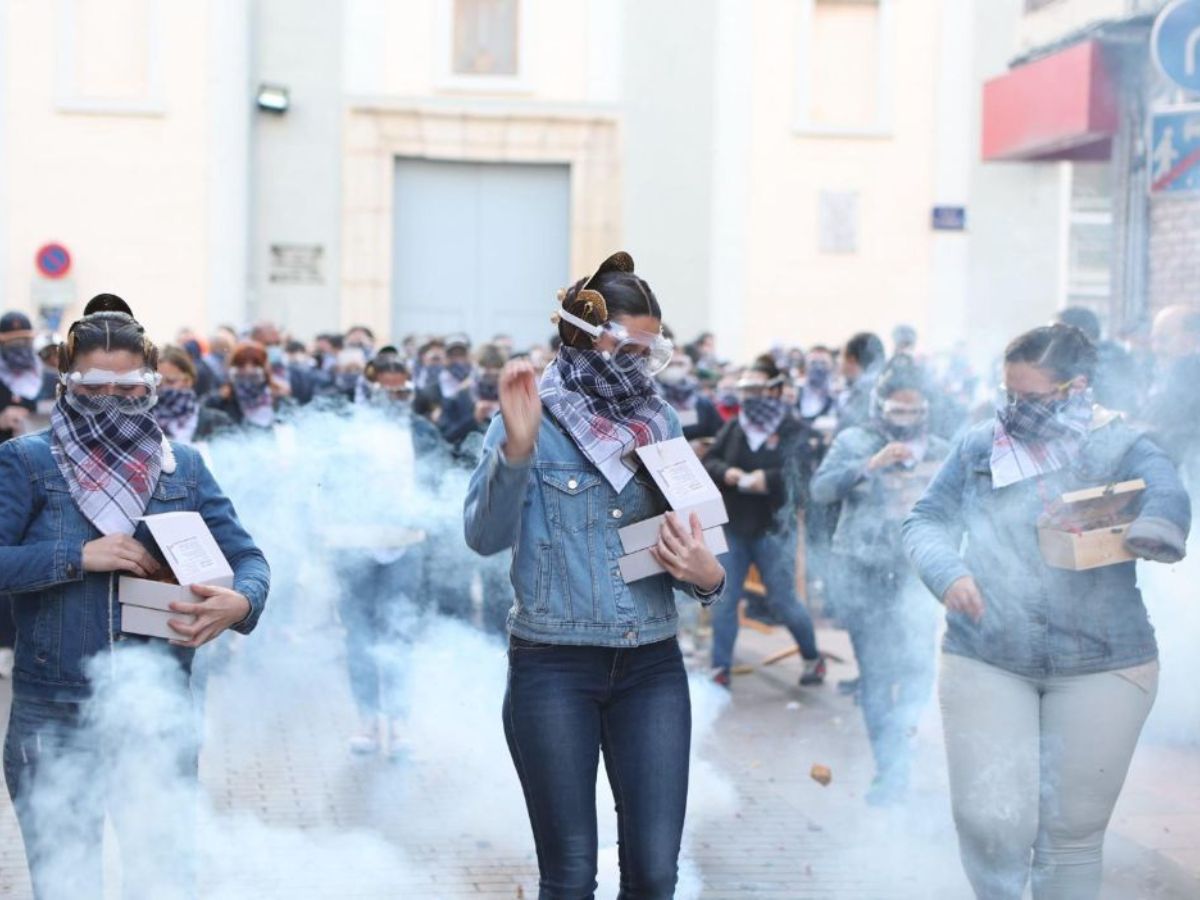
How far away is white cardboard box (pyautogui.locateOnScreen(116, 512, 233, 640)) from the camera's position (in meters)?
3.83

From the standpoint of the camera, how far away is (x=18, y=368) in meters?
9.94

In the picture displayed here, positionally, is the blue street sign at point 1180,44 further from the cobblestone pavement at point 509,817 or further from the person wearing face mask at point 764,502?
the cobblestone pavement at point 509,817

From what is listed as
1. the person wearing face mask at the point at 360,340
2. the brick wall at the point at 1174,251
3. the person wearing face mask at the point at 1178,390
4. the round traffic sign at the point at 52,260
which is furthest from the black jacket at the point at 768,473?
the round traffic sign at the point at 52,260

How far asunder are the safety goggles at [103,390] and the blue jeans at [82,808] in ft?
2.20

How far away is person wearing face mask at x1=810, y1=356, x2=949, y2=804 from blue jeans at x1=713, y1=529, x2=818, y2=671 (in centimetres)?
182

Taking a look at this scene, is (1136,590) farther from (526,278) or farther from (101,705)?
(526,278)

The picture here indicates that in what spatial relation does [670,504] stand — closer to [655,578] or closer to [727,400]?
[655,578]

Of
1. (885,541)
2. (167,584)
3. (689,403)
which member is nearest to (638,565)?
(167,584)

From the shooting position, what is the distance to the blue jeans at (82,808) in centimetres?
385

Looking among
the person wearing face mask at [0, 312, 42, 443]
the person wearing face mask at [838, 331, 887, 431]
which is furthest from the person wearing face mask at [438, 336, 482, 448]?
the person wearing face mask at [0, 312, 42, 443]

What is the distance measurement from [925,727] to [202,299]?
46.8 ft

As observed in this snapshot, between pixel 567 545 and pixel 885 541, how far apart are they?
12.0 feet

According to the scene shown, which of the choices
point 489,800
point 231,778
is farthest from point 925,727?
point 231,778

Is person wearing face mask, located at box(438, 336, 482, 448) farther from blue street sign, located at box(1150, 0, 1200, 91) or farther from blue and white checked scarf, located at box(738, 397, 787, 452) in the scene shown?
blue street sign, located at box(1150, 0, 1200, 91)
